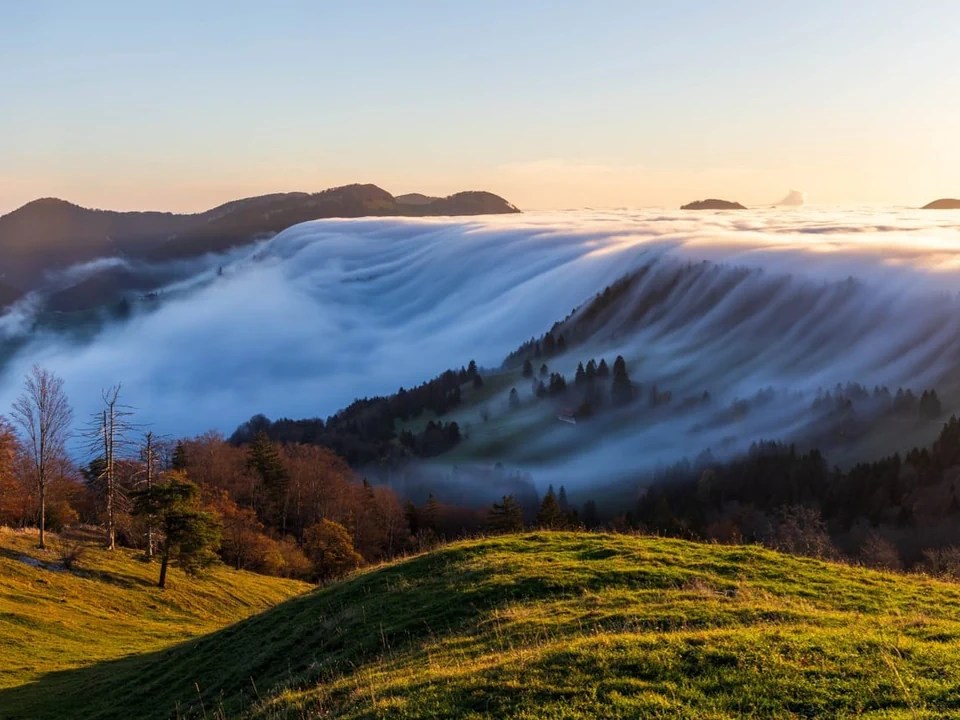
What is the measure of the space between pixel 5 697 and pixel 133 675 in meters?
4.17

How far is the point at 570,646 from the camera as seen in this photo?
14.1 m

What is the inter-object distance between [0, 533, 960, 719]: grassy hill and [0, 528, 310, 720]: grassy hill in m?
0.88

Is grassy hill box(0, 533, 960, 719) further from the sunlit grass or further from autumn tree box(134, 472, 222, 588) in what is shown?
autumn tree box(134, 472, 222, 588)

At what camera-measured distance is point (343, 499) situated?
9388cm

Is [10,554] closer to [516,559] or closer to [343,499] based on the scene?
[516,559]

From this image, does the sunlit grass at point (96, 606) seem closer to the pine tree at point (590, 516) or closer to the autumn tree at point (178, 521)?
the autumn tree at point (178, 521)

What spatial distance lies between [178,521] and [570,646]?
4400cm

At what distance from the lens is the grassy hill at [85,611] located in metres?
28.4

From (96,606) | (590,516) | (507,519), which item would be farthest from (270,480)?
(590,516)

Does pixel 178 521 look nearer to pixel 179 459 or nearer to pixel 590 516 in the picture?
pixel 179 459

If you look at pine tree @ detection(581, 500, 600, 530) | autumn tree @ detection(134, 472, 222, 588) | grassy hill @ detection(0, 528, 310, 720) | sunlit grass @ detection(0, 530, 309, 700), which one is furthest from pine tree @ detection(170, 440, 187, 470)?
pine tree @ detection(581, 500, 600, 530)

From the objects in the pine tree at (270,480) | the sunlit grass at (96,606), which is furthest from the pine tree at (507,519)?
the pine tree at (270,480)

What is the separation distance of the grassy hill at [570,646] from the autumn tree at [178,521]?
70.2 feet

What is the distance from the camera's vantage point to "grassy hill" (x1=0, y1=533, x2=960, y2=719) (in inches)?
457
